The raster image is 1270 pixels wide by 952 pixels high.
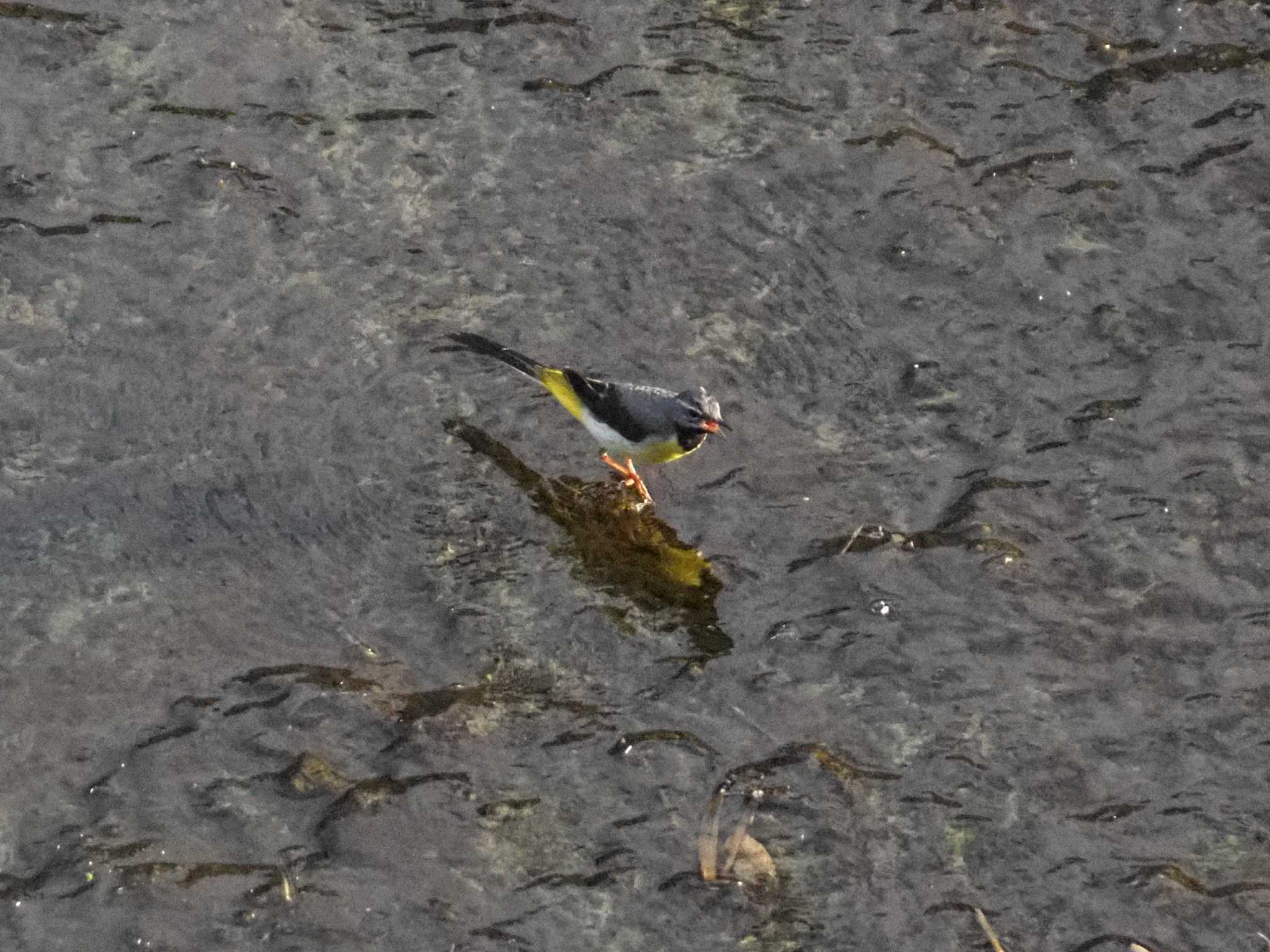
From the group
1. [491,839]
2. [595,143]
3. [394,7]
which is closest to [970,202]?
[595,143]

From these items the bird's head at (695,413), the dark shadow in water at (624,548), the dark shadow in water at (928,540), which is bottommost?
the dark shadow in water at (624,548)

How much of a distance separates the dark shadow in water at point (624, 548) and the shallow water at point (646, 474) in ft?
0.09

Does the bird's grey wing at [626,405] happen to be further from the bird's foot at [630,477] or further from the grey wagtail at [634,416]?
the bird's foot at [630,477]

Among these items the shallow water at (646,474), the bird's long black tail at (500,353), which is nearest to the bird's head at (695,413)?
the shallow water at (646,474)

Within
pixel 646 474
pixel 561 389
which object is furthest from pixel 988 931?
pixel 561 389

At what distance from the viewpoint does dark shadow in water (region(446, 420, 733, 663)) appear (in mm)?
7875

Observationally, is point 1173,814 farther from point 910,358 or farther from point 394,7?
point 394,7

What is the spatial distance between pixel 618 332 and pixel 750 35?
2657 mm

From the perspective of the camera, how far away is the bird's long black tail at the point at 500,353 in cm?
865

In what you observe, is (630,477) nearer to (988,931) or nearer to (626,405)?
(626,405)

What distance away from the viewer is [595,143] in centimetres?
991

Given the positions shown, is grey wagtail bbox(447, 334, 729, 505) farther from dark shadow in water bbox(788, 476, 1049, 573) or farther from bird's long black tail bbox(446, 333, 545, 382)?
dark shadow in water bbox(788, 476, 1049, 573)

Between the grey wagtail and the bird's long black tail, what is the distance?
0.01 meters

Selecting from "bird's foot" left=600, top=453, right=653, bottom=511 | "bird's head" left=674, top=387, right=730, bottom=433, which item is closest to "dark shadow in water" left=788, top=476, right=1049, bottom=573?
"bird's head" left=674, top=387, right=730, bottom=433
